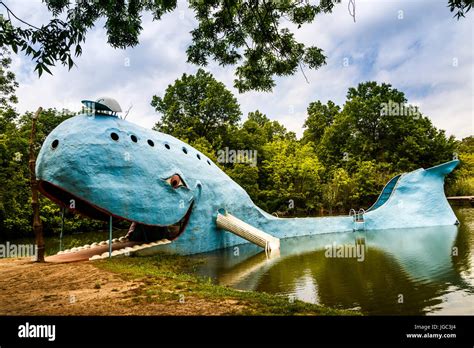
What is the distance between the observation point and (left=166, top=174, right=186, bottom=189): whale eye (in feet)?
40.4

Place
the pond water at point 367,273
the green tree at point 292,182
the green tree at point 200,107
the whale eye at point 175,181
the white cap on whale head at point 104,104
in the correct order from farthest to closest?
the green tree at point 200,107, the green tree at point 292,182, the whale eye at point 175,181, the white cap on whale head at point 104,104, the pond water at point 367,273

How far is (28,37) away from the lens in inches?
152

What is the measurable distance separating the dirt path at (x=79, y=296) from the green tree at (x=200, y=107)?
82.8ft

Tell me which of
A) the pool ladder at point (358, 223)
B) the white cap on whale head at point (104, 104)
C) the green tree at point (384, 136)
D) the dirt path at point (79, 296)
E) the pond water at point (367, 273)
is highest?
the green tree at point (384, 136)

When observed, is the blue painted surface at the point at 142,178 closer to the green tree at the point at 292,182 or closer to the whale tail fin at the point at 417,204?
the whale tail fin at the point at 417,204

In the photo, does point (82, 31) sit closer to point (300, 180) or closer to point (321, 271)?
point (321, 271)

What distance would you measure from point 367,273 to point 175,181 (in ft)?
22.8

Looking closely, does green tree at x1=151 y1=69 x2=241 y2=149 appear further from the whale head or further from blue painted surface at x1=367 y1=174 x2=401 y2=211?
the whale head

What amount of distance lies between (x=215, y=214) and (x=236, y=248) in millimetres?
1794

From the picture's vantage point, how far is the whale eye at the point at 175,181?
12.3 m

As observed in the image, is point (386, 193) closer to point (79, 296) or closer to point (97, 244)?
point (97, 244)

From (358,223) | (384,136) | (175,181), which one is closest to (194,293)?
(175,181)

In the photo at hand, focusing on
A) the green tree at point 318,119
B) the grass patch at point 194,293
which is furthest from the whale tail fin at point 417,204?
the green tree at point 318,119

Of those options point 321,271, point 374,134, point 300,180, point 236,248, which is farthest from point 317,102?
point 321,271
